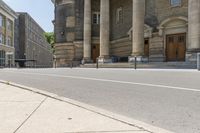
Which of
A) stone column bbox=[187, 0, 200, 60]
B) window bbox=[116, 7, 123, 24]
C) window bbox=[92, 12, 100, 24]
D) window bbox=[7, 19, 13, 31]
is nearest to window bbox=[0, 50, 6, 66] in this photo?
window bbox=[7, 19, 13, 31]

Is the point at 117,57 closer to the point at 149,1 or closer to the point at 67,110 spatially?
the point at 149,1

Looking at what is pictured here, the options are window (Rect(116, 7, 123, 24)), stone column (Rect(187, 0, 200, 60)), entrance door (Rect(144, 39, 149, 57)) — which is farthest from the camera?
window (Rect(116, 7, 123, 24))

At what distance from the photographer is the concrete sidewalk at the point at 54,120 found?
199 inches

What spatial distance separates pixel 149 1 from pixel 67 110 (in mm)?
29674

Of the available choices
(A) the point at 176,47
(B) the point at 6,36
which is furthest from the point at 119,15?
(B) the point at 6,36

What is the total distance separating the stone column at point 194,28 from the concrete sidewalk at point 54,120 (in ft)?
70.7

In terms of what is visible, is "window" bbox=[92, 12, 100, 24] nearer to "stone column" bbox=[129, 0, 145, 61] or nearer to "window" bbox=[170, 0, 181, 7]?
"stone column" bbox=[129, 0, 145, 61]

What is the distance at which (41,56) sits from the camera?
14625cm

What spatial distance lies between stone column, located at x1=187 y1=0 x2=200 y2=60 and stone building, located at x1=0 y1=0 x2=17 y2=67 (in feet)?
186

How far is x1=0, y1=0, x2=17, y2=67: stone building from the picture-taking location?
77812 millimetres

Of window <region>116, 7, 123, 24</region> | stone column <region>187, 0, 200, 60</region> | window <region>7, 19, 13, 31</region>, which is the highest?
window <region>7, 19, 13, 31</region>

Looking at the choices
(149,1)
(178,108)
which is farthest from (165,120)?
(149,1)

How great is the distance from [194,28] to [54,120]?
23952 millimetres

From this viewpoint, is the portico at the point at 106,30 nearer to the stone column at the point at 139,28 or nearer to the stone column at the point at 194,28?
the stone column at the point at 139,28
